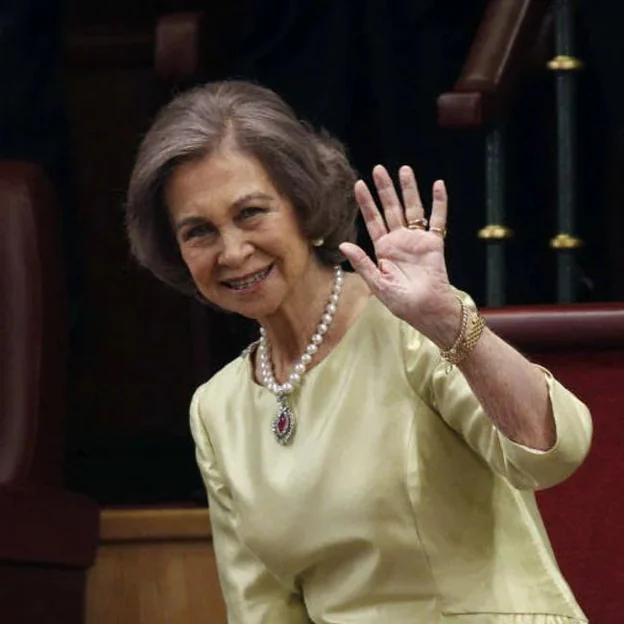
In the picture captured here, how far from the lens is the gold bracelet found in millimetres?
1950

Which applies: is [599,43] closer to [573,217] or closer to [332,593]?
[573,217]

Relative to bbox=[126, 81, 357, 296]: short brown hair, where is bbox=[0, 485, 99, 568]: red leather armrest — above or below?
below

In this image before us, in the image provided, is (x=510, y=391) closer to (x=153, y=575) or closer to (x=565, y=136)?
(x=565, y=136)

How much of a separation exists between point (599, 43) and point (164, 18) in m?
0.80

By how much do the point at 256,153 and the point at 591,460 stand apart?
0.75m

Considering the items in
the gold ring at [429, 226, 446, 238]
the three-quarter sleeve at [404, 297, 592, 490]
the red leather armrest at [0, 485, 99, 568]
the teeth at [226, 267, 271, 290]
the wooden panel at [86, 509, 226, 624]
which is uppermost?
the gold ring at [429, 226, 446, 238]

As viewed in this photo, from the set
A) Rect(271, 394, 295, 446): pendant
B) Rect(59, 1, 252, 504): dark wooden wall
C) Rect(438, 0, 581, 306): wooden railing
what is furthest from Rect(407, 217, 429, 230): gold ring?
Rect(59, 1, 252, 504): dark wooden wall

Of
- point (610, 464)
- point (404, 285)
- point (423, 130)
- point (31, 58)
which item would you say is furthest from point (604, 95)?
point (404, 285)

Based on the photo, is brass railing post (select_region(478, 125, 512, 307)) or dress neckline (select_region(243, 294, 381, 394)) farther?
brass railing post (select_region(478, 125, 512, 307))

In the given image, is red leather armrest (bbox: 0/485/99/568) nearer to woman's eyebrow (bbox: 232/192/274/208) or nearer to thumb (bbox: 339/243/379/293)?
woman's eyebrow (bbox: 232/192/274/208)

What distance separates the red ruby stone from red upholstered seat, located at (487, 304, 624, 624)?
1.70ft

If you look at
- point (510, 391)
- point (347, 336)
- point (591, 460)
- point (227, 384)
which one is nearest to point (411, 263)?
point (510, 391)

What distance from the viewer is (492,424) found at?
2.03 meters

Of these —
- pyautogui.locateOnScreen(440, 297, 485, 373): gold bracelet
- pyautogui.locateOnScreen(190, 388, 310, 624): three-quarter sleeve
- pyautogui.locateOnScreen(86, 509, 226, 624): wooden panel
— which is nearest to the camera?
pyautogui.locateOnScreen(440, 297, 485, 373): gold bracelet
